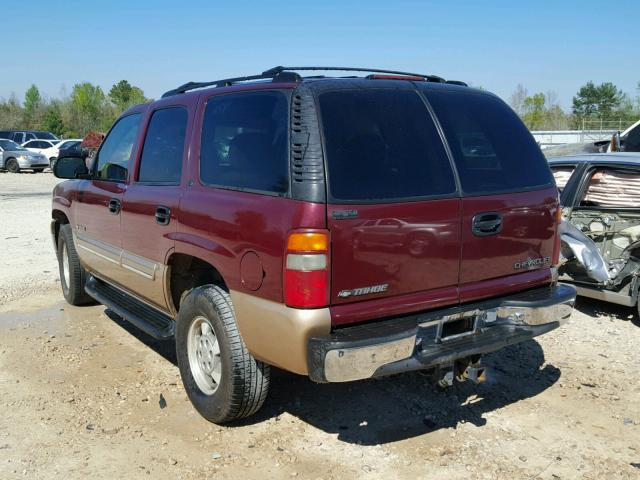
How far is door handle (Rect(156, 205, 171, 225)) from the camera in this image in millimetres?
4105

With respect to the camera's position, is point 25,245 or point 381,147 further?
point 25,245

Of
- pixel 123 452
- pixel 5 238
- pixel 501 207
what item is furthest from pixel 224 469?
pixel 5 238

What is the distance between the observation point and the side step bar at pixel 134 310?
4441 millimetres

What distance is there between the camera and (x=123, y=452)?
3.67 metres

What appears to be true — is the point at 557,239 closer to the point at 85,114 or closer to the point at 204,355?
the point at 204,355

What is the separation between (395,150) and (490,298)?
42.1 inches

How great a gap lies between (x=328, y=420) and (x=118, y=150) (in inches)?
114

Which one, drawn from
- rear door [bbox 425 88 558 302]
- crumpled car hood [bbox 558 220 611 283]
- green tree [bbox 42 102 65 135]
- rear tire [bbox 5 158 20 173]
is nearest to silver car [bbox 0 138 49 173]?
rear tire [bbox 5 158 20 173]

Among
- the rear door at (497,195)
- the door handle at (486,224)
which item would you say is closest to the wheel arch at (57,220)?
the rear door at (497,195)

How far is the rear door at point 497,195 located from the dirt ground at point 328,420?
92cm

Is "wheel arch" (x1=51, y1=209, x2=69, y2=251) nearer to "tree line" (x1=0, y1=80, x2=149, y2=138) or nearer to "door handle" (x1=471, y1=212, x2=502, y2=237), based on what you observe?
"door handle" (x1=471, y1=212, x2=502, y2=237)

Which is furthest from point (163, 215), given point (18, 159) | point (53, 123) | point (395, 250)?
point (53, 123)

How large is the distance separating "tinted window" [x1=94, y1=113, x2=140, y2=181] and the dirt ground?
1.50 meters

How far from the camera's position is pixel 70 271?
6414 mm
